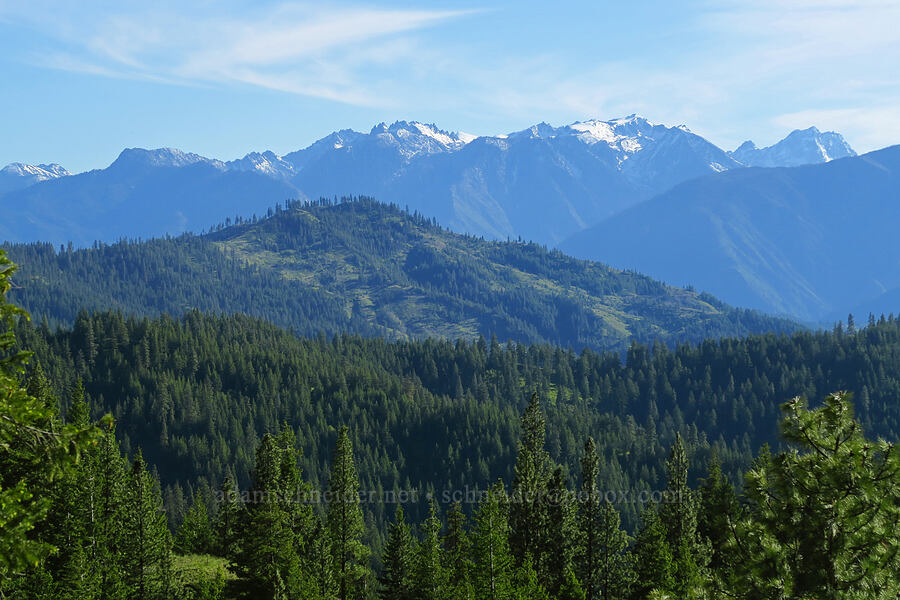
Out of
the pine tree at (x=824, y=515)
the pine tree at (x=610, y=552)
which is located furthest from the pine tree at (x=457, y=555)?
the pine tree at (x=824, y=515)

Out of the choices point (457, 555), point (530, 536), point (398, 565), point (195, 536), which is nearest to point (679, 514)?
point (530, 536)

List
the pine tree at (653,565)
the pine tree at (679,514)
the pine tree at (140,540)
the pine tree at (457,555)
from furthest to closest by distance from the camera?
the pine tree at (679,514) < the pine tree at (653,565) < the pine tree at (457,555) < the pine tree at (140,540)

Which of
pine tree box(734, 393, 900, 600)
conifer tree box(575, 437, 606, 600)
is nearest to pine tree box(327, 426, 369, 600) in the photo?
conifer tree box(575, 437, 606, 600)

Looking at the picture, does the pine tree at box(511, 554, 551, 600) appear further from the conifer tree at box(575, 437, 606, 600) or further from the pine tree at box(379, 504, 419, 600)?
the pine tree at box(379, 504, 419, 600)

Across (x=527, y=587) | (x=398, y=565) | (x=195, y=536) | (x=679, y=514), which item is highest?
(x=679, y=514)

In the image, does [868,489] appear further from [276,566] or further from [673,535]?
[673,535]

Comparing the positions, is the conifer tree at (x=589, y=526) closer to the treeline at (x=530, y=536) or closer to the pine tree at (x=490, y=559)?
the treeline at (x=530, y=536)

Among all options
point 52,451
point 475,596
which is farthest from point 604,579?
point 52,451

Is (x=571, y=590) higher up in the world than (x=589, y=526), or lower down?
lower down

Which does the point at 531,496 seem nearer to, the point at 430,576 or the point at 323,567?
the point at 430,576

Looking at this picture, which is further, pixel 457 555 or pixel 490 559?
pixel 457 555

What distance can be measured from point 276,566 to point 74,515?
14828mm

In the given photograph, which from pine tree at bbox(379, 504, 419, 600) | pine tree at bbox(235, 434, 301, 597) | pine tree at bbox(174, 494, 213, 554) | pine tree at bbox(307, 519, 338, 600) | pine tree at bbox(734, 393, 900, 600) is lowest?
pine tree at bbox(174, 494, 213, 554)

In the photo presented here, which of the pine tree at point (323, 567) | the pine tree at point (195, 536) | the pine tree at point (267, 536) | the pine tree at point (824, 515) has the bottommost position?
the pine tree at point (195, 536)
